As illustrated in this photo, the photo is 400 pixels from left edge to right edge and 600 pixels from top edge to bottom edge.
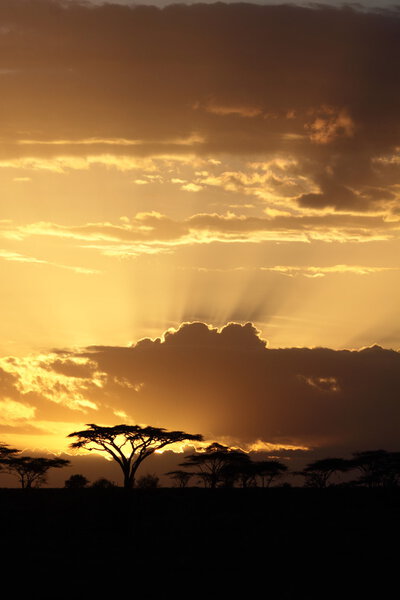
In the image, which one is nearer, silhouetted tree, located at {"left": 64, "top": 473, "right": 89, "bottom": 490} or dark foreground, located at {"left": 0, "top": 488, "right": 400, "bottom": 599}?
dark foreground, located at {"left": 0, "top": 488, "right": 400, "bottom": 599}

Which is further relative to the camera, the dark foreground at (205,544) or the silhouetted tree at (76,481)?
the silhouetted tree at (76,481)

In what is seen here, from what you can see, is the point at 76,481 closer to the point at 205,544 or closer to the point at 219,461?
the point at 219,461

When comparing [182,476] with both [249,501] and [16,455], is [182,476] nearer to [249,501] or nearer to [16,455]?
[16,455]

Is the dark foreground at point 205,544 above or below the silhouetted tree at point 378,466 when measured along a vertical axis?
below

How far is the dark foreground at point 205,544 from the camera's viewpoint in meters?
55.4

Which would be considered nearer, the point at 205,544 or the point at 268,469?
the point at 205,544

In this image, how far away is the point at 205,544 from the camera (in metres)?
67.9

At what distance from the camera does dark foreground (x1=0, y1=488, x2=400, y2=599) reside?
5544cm

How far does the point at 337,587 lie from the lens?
55.6 m

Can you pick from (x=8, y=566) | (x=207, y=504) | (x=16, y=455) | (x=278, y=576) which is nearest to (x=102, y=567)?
(x=8, y=566)

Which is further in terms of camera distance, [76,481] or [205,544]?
[76,481]

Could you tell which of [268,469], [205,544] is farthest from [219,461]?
[205,544]

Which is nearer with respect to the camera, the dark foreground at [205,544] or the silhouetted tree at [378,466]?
the dark foreground at [205,544]

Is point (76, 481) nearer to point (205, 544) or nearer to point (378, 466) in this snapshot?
point (378, 466)
